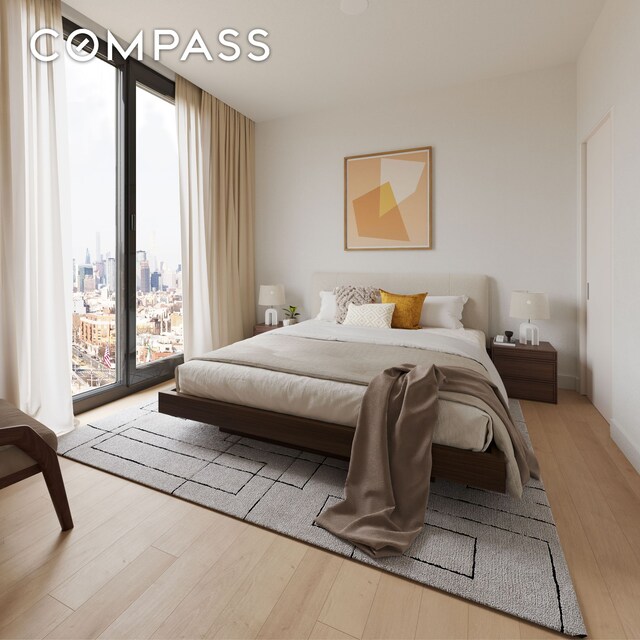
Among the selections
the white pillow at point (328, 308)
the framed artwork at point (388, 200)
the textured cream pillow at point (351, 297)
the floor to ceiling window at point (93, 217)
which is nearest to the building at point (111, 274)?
the floor to ceiling window at point (93, 217)

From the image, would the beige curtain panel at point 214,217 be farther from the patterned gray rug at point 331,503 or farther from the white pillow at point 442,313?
the white pillow at point 442,313

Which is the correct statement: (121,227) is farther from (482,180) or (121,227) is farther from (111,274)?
(482,180)

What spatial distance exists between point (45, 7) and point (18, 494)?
9.50ft

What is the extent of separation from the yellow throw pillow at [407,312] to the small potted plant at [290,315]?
1336 mm

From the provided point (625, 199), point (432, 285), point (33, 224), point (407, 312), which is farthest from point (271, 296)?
point (625, 199)

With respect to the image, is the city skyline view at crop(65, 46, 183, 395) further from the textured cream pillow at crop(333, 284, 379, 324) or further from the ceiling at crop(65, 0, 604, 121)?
the textured cream pillow at crop(333, 284, 379, 324)

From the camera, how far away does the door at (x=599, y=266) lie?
274cm

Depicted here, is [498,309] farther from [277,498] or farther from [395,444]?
[277,498]

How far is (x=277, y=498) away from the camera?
6.09 feet

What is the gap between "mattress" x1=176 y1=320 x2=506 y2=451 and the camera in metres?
1.73

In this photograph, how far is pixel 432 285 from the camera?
12.6 feet

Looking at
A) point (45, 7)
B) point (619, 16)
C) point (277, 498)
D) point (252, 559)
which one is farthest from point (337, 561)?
point (45, 7)

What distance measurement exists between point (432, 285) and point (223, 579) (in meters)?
3.11

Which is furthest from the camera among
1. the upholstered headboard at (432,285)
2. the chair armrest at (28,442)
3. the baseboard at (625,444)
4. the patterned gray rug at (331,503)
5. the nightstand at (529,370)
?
the upholstered headboard at (432,285)
